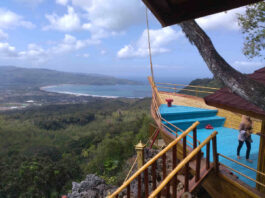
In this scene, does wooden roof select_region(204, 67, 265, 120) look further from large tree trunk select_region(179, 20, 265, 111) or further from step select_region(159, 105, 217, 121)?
step select_region(159, 105, 217, 121)

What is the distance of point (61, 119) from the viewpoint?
61.9m

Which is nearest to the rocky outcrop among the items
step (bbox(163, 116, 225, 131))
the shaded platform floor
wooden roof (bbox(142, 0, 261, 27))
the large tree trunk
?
step (bbox(163, 116, 225, 131))

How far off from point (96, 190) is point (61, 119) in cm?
5815

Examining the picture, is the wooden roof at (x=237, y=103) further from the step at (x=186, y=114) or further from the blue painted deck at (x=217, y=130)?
the step at (x=186, y=114)

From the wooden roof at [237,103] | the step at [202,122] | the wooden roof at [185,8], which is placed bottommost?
the step at [202,122]

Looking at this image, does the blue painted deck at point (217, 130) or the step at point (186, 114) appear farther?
the step at point (186, 114)

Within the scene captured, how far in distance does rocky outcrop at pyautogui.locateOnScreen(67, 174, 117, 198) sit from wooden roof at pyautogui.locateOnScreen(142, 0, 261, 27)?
21.9 feet

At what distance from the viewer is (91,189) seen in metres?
7.61

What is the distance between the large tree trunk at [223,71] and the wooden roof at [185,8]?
0.35 meters

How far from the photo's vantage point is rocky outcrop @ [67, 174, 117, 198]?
7180mm

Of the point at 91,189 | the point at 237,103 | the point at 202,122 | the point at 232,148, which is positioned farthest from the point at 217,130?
the point at 91,189

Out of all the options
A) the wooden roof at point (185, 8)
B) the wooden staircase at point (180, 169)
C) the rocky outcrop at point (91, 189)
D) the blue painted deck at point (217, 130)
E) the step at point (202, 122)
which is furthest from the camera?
the rocky outcrop at point (91, 189)

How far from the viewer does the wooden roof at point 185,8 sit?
206 cm

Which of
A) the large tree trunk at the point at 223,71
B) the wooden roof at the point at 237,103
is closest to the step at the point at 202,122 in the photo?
the wooden roof at the point at 237,103
